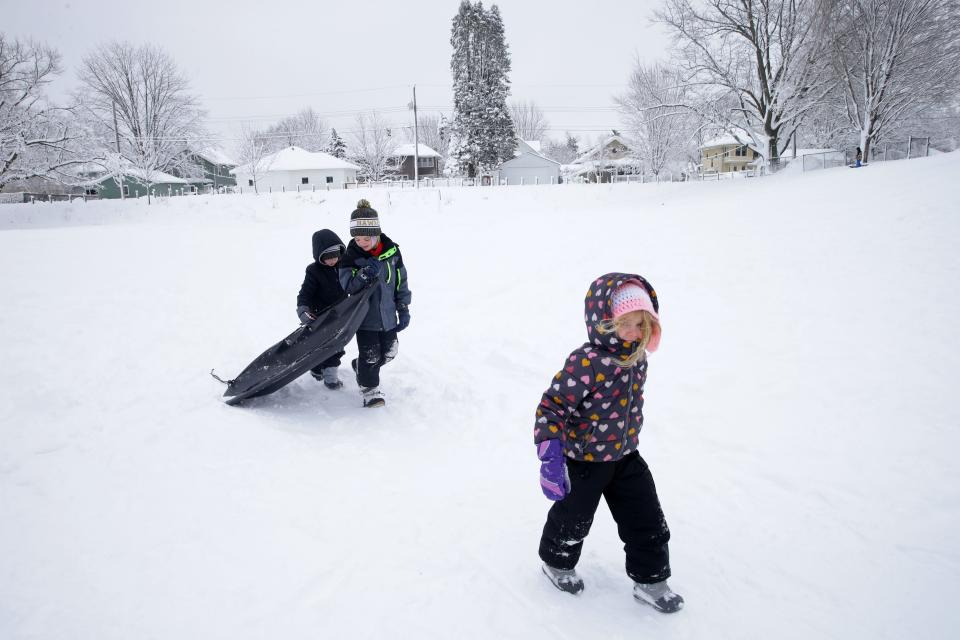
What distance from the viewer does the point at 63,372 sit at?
4516mm

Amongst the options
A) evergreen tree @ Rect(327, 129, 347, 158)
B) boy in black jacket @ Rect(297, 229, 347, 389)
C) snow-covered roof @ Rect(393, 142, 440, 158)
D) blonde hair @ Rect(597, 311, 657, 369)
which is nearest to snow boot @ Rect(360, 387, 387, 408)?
boy in black jacket @ Rect(297, 229, 347, 389)

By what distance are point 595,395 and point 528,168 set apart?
47.2 metres

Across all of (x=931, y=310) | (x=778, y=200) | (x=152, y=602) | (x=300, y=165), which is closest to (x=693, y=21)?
(x=778, y=200)

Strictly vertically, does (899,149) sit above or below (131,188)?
below

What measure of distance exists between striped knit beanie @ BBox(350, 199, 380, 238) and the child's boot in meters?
1.68

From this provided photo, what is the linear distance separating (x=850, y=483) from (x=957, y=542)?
641 mm

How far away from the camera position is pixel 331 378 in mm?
5309

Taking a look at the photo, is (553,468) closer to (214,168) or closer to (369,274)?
(369,274)

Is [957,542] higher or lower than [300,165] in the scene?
lower

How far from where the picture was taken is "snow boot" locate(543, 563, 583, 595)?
8.38 ft

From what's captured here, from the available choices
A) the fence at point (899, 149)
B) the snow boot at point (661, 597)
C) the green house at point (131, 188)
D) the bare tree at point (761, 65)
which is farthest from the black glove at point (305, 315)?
the green house at point (131, 188)

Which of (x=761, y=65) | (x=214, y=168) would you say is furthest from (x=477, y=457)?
(x=214, y=168)

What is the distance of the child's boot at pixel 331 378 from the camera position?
530 cm

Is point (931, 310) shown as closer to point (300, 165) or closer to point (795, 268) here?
point (795, 268)
